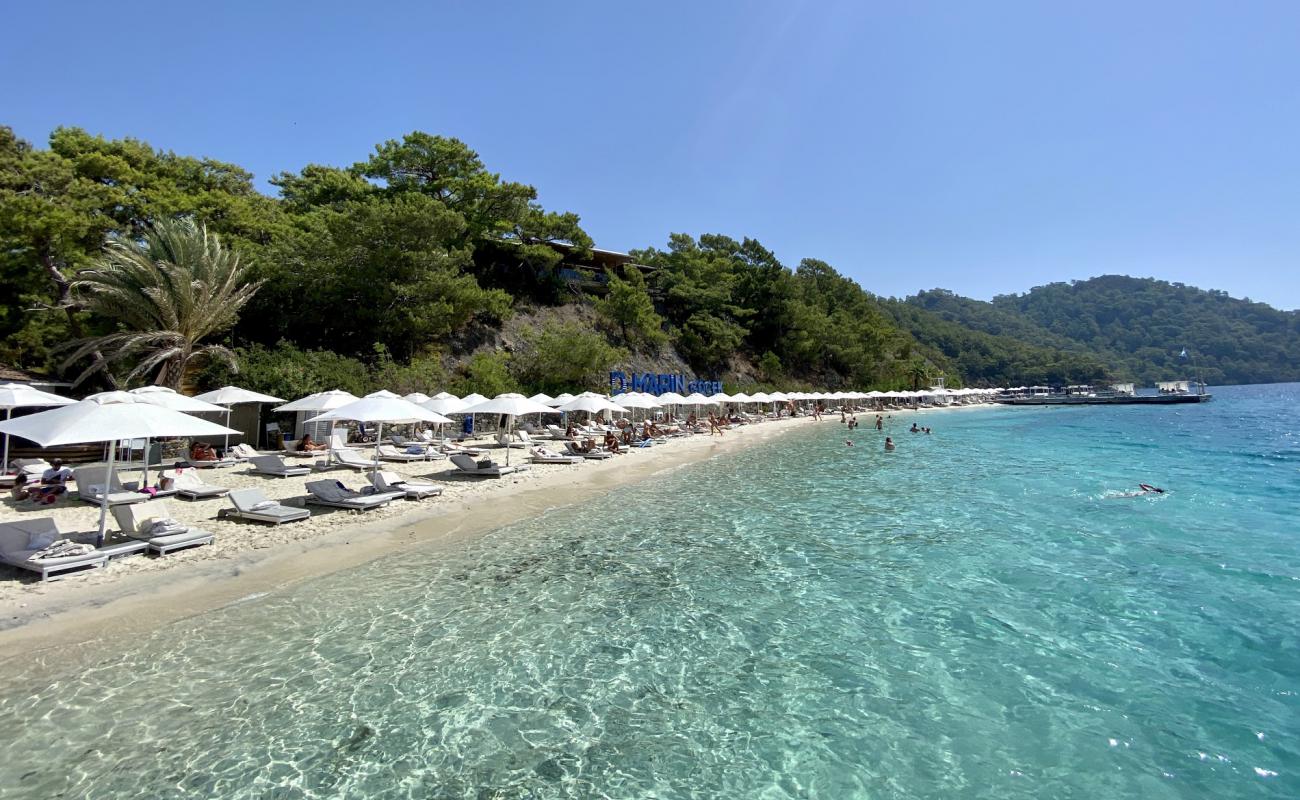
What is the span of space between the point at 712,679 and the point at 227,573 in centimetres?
649

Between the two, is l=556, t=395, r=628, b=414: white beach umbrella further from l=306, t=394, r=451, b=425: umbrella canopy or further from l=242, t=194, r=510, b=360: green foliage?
l=242, t=194, r=510, b=360: green foliage

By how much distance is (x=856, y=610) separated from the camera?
717 cm

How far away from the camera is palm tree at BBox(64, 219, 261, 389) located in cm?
1772

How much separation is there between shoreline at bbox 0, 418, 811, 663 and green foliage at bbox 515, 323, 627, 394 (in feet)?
57.0

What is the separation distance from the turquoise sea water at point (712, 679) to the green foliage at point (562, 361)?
21.2 meters

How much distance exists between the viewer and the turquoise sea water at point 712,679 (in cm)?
417

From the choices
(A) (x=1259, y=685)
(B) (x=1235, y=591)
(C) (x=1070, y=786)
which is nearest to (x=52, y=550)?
(C) (x=1070, y=786)

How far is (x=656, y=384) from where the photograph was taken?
40625 millimetres

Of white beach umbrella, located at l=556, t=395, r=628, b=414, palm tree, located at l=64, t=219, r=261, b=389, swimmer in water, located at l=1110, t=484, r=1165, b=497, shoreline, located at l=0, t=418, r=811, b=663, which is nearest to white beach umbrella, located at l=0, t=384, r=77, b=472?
shoreline, located at l=0, t=418, r=811, b=663

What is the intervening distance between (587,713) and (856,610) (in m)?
3.82

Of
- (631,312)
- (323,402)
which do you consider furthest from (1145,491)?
(631,312)

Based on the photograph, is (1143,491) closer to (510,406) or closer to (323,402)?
(510,406)

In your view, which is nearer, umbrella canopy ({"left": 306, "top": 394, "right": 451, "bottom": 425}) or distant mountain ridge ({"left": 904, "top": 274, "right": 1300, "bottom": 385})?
umbrella canopy ({"left": 306, "top": 394, "right": 451, "bottom": 425})

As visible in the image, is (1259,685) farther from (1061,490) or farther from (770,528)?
(1061,490)
